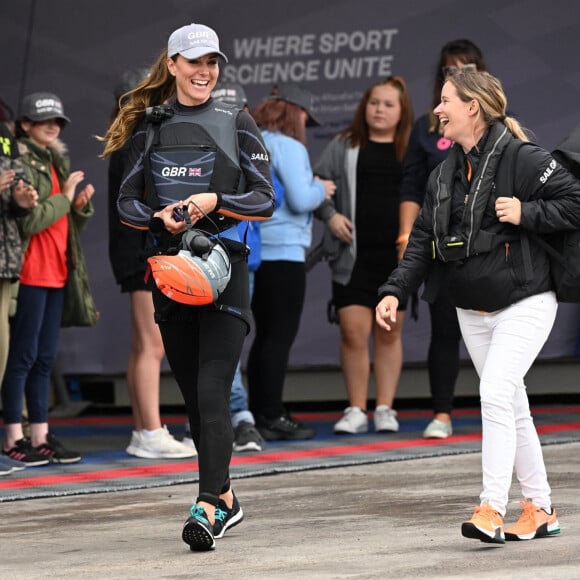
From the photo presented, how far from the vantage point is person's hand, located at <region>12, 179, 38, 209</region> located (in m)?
7.56

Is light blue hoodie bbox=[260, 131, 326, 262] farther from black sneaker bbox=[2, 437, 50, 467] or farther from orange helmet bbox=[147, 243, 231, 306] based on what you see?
orange helmet bbox=[147, 243, 231, 306]

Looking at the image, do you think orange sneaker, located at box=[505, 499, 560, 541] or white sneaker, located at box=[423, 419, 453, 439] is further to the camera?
white sneaker, located at box=[423, 419, 453, 439]

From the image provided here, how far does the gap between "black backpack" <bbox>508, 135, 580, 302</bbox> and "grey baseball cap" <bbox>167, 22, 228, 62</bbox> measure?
1.17 m

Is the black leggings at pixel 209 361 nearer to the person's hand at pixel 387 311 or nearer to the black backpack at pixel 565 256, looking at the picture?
the person's hand at pixel 387 311

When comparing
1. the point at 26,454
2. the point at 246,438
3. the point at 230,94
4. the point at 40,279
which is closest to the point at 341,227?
the point at 230,94

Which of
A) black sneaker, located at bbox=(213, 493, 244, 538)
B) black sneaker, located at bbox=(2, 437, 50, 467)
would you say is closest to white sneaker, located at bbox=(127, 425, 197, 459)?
black sneaker, located at bbox=(2, 437, 50, 467)

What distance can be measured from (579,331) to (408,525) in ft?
15.5

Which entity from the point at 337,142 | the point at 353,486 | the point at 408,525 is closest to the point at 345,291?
the point at 337,142

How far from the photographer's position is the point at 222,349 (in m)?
5.54

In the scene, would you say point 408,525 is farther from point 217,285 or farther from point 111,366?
point 111,366

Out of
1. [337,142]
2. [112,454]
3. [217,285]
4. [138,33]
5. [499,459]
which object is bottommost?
[112,454]

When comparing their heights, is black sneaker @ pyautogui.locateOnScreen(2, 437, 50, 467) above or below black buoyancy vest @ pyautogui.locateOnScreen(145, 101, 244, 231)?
below

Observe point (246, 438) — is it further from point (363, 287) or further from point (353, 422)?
point (363, 287)

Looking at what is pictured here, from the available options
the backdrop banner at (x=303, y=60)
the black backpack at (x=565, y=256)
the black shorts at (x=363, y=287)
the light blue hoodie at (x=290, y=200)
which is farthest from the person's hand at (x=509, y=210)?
the backdrop banner at (x=303, y=60)
